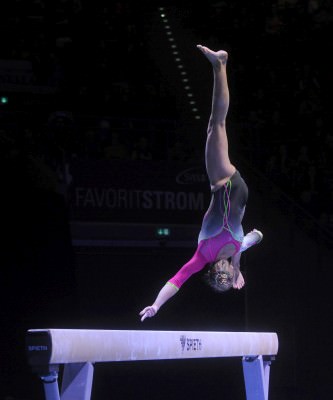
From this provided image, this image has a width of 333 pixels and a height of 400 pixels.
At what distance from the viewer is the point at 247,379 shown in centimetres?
693

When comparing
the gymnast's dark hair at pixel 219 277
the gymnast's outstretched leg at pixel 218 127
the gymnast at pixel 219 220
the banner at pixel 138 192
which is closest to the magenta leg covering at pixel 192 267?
the gymnast at pixel 219 220

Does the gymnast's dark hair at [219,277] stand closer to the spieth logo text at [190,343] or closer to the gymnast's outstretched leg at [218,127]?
the spieth logo text at [190,343]

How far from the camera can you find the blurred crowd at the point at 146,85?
10188 mm

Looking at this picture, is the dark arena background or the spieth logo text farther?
the dark arena background

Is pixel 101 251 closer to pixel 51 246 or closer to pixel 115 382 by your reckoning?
pixel 115 382

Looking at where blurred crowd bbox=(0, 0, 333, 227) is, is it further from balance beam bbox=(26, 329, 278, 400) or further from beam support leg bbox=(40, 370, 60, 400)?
beam support leg bbox=(40, 370, 60, 400)

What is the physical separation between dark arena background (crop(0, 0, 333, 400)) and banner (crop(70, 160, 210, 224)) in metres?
0.01

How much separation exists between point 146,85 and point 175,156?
4.22 feet

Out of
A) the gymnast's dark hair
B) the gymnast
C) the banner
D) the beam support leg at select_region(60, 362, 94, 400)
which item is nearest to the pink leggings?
the gymnast

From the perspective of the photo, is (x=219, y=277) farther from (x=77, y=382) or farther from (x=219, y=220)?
(x=77, y=382)

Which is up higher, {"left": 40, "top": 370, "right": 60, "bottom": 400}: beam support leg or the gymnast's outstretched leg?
the gymnast's outstretched leg

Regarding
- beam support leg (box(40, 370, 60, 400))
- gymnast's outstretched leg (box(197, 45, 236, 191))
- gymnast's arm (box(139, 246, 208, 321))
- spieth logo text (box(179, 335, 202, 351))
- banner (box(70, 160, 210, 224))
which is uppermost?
gymnast's outstretched leg (box(197, 45, 236, 191))

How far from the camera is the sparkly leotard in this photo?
19.9ft

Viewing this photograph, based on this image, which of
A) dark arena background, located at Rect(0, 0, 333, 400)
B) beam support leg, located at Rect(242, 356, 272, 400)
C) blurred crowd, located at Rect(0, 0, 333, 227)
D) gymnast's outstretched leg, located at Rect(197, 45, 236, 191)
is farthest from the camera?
blurred crowd, located at Rect(0, 0, 333, 227)
